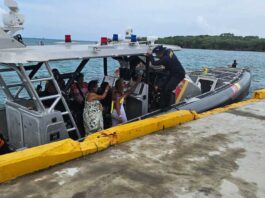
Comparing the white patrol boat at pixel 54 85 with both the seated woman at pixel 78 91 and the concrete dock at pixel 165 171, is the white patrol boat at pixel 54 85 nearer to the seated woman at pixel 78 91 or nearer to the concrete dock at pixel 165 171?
the seated woman at pixel 78 91

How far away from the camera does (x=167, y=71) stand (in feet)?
20.6

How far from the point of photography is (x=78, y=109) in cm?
563

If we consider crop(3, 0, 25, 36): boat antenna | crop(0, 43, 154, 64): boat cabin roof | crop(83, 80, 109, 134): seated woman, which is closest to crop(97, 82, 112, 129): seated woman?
crop(83, 80, 109, 134): seated woman

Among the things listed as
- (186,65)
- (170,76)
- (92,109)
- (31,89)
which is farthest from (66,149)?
(186,65)

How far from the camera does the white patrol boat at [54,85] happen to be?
4.38 meters

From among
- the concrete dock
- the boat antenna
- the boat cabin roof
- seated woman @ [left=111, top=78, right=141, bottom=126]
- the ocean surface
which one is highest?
the boat antenna

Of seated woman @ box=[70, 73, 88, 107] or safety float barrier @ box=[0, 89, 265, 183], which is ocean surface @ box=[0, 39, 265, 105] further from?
safety float barrier @ box=[0, 89, 265, 183]

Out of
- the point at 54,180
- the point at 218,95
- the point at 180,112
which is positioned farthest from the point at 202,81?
the point at 54,180

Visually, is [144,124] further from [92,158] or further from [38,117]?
[38,117]

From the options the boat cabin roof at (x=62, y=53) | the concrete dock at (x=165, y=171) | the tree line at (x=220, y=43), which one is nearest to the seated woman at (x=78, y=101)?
the boat cabin roof at (x=62, y=53)

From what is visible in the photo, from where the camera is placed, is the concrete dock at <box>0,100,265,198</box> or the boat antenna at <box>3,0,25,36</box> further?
the boat antenna at <box>3,0,25,36</box>

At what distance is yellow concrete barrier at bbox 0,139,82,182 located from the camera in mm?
3686

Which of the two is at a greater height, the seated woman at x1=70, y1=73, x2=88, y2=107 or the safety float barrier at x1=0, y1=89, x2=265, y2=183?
the seated woman at x1=70, y1=73, x2=88, y2=107

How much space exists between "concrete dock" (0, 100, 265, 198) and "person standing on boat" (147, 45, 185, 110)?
0.91m
